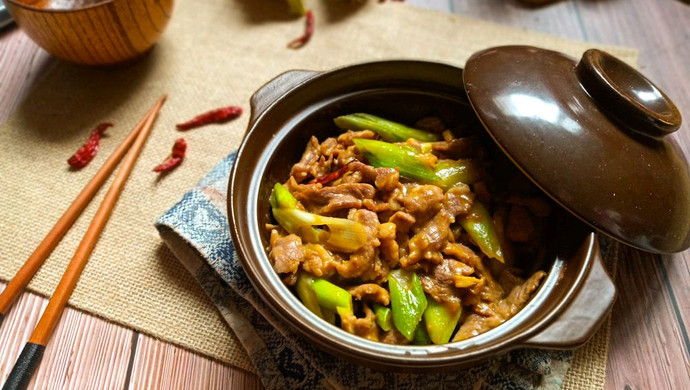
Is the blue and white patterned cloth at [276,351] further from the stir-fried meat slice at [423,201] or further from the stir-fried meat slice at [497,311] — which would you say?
the stir-fried meat slice at [423,201]

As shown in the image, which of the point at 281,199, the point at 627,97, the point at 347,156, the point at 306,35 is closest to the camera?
the point at 627,97

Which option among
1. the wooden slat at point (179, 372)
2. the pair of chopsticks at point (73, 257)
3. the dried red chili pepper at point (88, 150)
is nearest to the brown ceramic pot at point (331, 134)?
the wooden slat at point (179, 372)

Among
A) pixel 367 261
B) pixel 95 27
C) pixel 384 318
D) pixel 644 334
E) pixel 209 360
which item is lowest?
pixel 644 334

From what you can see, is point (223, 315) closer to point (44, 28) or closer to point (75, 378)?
point (75, 378)

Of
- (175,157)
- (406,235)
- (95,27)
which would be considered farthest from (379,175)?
(95,27)

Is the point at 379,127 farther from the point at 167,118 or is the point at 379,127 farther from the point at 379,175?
the point at 167,118

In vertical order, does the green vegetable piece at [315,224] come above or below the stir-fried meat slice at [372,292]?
above

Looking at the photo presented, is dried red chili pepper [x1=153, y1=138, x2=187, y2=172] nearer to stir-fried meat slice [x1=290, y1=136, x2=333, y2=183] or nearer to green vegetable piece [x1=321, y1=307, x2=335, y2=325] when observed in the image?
stir-fried meat slice [x1=290, y1=136, x2=333, y2=183]
